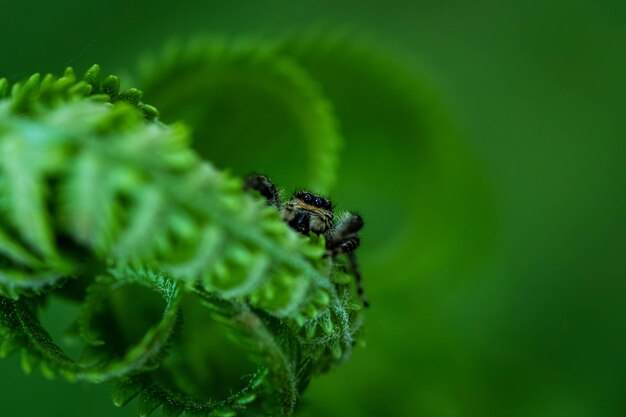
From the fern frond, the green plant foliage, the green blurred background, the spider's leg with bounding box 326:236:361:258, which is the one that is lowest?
the green plant foliage

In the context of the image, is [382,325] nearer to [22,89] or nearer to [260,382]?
[260,382]

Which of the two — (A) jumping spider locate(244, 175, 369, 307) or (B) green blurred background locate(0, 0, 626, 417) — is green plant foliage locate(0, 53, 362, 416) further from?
(B) green blurred background locate(0, 0, 626, 417)

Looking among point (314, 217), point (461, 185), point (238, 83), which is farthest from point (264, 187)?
point (461, 185)

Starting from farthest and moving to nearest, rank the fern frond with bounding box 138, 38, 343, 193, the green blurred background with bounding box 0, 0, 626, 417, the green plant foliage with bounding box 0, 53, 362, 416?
the green blurred background with bounding box 0, 0, 626, 417 → the fern frond with bounding box 138, 38, 343, 193 → the green plant foliage with bounding box 0, 53, 362, 416

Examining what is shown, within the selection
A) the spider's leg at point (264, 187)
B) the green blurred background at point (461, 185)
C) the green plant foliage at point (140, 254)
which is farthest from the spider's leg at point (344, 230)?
the green blurred background at point (461, 185)

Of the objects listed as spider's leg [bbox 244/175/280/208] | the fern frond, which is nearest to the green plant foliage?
spider's leg [bbox 244/175/280/208]

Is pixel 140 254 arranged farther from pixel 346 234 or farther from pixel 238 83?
pixel 238 83

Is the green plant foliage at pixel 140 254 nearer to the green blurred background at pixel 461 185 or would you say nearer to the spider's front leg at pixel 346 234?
the spider's front leg at pixel 346 234
